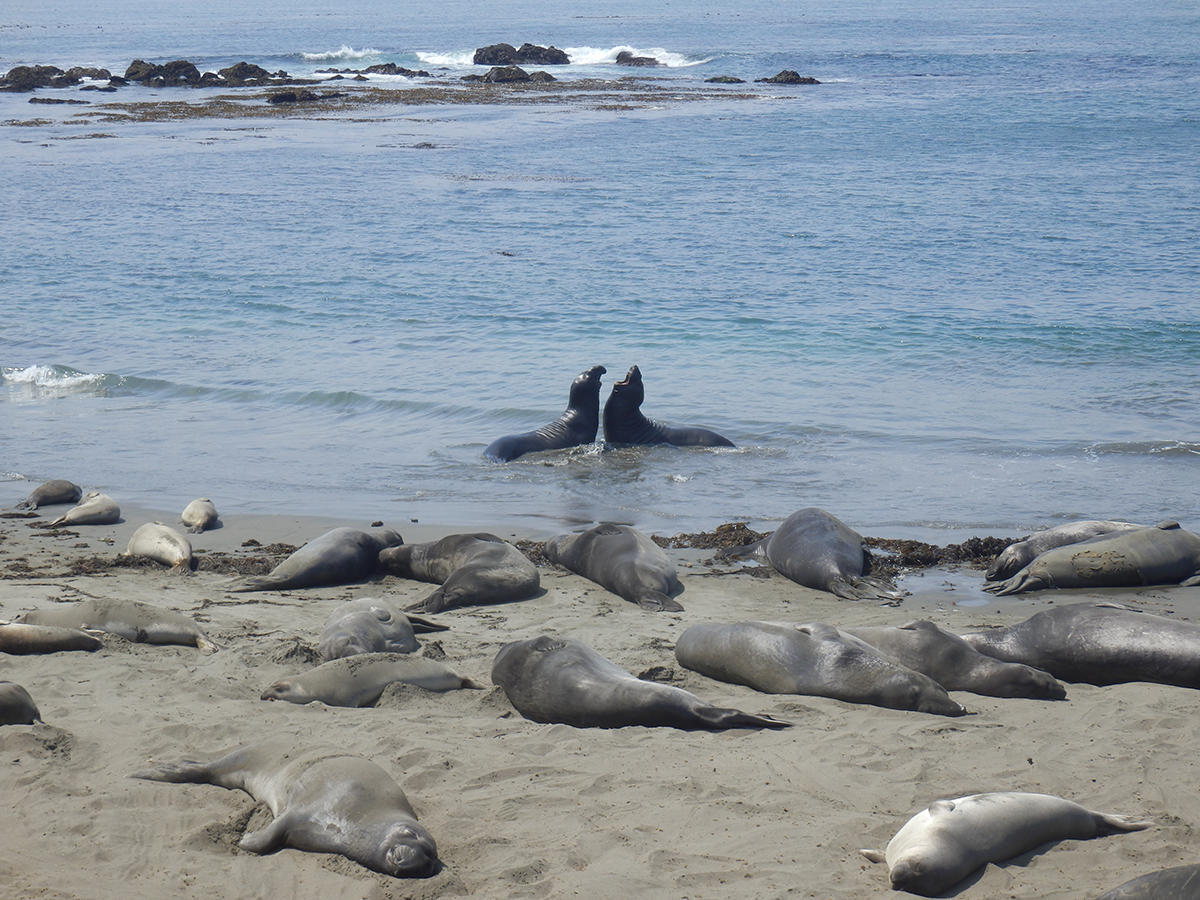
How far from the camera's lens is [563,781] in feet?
14.2

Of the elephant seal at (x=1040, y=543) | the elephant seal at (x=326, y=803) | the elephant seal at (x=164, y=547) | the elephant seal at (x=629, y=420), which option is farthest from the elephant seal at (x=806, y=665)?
the elephant seal at (x=629, y=420)

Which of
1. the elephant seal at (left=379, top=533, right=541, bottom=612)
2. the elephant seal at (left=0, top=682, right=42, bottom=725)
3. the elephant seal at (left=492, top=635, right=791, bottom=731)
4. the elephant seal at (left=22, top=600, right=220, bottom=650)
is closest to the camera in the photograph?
the elephant seal at (left=0, top=682, right=42, bottom=725)

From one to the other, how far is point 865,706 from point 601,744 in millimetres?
1284

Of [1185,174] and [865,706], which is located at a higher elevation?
[1185,174]

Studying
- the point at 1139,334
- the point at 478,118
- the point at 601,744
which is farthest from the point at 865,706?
the point at 478,118

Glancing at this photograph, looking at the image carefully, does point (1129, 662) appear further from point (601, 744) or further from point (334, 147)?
point (334, 147)

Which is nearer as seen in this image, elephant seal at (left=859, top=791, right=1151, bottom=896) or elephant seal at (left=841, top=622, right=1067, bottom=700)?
elephant seal at (left=859, top=791, right=1151, bottom=896)

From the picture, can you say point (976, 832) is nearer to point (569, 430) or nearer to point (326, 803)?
point (326, 803)

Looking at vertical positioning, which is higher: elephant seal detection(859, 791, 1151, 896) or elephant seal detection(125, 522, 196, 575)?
elephant seal detection(859, 791, 1151, 896)

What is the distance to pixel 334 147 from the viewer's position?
109 ft

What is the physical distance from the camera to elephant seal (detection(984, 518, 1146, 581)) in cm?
754

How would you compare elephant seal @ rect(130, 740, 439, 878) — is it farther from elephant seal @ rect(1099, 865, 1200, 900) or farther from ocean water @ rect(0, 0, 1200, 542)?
ocean water @ rect(0, 0, 1200, 542)

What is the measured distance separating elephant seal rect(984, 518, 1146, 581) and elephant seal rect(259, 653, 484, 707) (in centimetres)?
388

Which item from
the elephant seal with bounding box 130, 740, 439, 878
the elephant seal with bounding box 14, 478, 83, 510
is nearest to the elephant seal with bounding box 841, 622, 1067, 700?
the elephant seal with bounding box 130, 740, 439, 878
